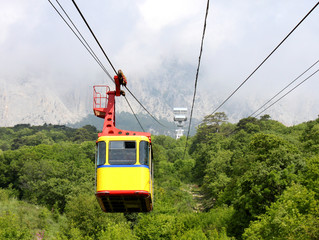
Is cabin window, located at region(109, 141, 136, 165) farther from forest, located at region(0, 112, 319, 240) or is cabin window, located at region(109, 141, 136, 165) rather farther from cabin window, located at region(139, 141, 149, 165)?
forest, located at region(0, 112, 319, 240)

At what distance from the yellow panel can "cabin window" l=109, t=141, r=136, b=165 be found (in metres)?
0.26

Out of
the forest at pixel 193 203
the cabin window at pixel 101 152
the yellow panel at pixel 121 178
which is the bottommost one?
the forest at pixel 193 203

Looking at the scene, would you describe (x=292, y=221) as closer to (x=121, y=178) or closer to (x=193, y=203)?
(x=121, y=178)

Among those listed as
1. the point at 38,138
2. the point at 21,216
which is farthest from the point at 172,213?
the point at 38,138

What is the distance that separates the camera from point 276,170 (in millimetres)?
33594

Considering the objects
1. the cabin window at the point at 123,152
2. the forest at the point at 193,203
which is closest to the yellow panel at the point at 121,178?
the cabin window at the point at 123,152

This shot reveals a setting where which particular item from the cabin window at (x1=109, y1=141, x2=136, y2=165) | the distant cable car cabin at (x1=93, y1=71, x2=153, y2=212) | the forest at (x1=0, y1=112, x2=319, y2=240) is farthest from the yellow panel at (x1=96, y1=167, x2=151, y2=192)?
the forest at (x1=0, y1=112, x2=319, y2=240)

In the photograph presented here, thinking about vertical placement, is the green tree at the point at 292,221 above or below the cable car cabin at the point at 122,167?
below

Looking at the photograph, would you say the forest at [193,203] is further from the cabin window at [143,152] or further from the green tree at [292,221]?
the cabin window at [143,152]

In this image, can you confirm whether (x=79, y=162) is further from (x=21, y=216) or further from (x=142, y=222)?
(x=142, y=222)

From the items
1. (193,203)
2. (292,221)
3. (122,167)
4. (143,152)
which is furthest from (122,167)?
(193,203)

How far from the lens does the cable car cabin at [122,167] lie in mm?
13406

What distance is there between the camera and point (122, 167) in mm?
13484

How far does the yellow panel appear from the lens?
13398 mm
